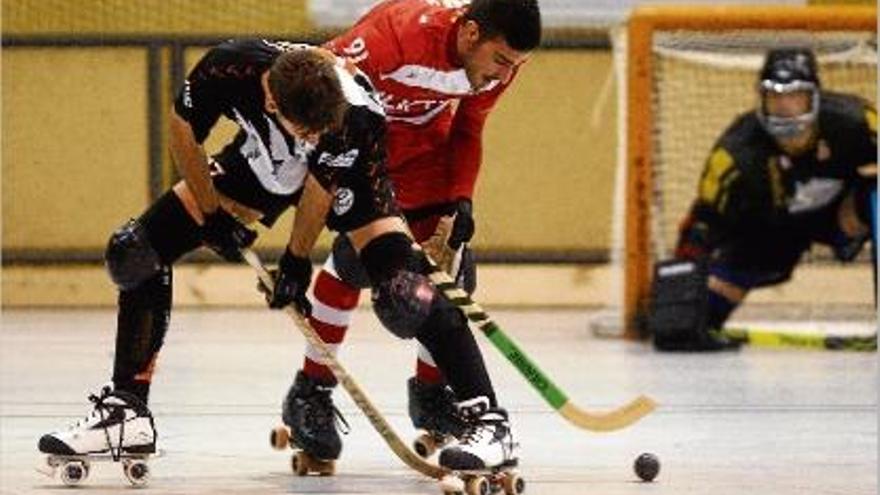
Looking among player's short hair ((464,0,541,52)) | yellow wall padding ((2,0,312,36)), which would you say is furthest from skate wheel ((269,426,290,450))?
yellow wall padding ((2,0,312,36))

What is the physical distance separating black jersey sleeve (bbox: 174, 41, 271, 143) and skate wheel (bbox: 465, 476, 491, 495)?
83cm

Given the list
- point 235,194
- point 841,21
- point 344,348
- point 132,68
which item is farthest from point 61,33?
point 235,194

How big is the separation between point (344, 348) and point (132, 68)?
199 cm

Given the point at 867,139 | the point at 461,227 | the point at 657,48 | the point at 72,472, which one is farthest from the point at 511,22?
the point at 657,48

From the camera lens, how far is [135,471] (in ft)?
15.2

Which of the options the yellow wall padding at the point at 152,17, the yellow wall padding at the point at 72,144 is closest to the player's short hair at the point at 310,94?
the yellow wall padding at the point at 152,17

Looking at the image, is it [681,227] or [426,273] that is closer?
[426,273]

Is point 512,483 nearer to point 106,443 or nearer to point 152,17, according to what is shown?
point 106,443

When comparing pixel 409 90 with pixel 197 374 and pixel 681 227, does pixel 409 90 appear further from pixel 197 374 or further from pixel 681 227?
pixel 681 227

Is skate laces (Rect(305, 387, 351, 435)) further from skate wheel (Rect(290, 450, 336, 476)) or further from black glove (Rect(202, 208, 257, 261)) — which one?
black glove (Rect(202, 208, 257, 261))

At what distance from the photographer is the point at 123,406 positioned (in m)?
4.66

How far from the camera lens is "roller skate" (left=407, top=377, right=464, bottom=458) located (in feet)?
16.6

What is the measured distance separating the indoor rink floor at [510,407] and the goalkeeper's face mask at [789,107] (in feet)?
2.36

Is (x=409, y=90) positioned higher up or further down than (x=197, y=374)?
higher up
